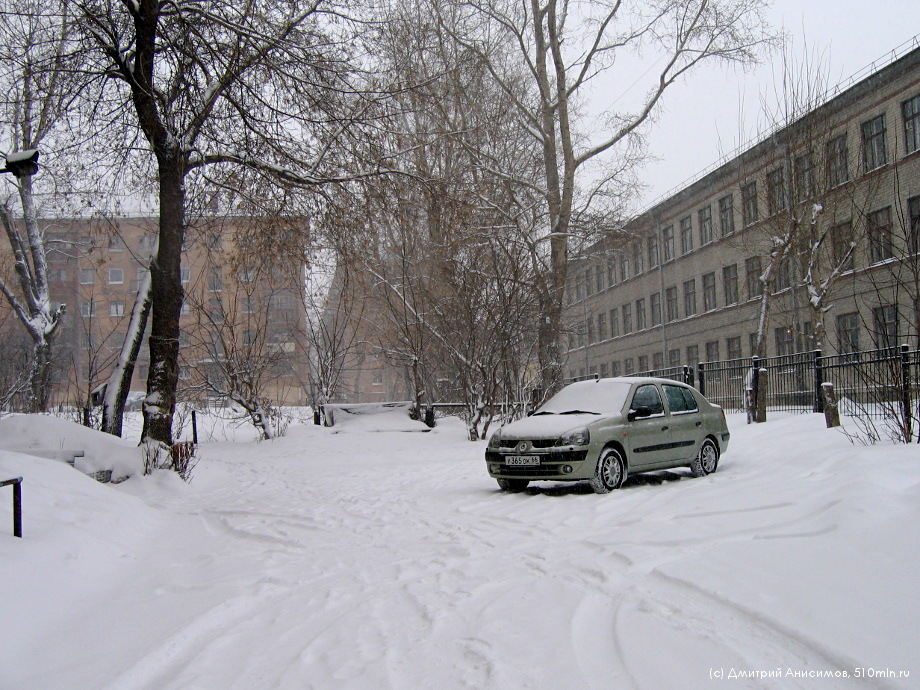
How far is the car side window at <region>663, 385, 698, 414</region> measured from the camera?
11469 mm

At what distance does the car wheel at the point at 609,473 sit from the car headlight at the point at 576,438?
13.9 inches

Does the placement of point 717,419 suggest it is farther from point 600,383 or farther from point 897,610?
point 897,610

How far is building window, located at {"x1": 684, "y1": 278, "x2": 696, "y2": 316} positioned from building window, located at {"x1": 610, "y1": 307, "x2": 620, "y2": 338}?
10.1 metres

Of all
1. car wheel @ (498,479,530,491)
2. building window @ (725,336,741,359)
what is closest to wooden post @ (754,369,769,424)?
car wheel @ (498,479,530,491)

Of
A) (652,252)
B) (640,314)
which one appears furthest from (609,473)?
(640,314)

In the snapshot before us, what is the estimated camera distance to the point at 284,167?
1200 centimetres

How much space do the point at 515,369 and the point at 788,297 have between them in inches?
804

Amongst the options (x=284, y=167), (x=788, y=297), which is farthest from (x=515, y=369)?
(x=788, y=297)

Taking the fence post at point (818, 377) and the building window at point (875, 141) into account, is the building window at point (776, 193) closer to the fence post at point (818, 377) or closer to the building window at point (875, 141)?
the fence post at point (818, 377)

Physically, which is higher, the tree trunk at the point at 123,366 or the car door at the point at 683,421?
the tree trunk at the point at 123,366

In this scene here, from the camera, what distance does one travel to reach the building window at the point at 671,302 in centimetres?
4894

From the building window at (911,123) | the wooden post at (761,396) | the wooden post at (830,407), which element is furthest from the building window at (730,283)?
the wooden post at (830,407)

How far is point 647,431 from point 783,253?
44.1 feet

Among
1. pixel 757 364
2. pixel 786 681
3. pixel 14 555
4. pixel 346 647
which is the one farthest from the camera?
pixel 757 364
